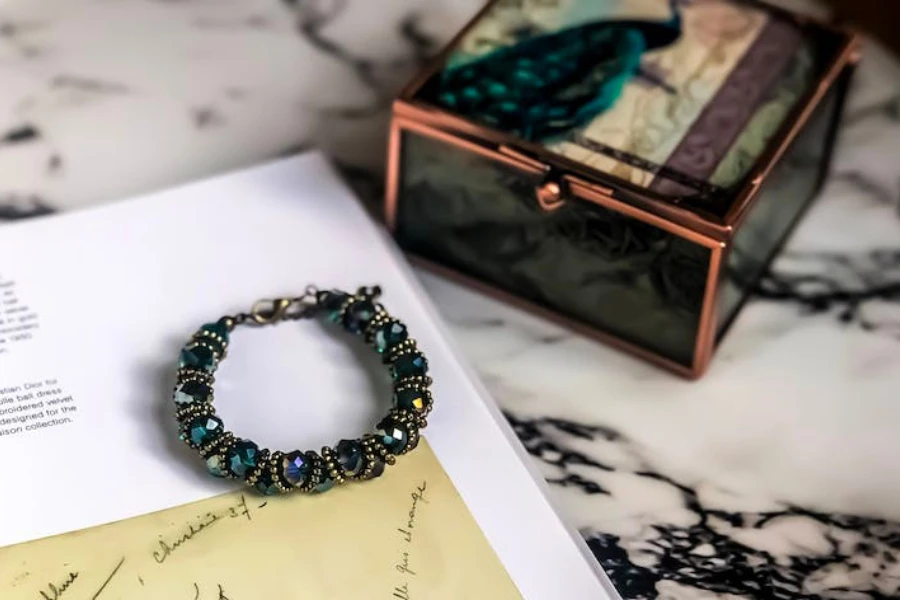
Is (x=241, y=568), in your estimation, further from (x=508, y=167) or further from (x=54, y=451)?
(x=508, y=167)

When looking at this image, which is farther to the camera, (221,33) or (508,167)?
(221,33)

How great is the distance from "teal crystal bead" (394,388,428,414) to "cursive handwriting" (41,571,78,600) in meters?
0.16

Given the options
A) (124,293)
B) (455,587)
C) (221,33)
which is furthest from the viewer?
(221,33)

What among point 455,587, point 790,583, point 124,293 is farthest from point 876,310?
point 124,293

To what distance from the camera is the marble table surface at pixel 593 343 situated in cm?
57

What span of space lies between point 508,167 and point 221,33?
10.2 inches

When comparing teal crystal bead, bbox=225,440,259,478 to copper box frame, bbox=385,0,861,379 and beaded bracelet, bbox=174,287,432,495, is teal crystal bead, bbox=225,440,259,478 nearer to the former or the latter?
beaded bracelet, bbox=174,287,432,495

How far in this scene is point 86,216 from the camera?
0.67m

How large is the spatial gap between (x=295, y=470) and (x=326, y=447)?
0.8 inches

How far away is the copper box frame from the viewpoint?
1.90 ft

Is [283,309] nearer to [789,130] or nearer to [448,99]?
[448,99]

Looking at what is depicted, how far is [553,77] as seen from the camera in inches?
25.5

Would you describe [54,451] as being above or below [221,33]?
below

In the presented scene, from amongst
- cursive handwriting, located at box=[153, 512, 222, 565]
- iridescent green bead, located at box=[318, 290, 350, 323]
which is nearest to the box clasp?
iridescent green bead, located at box=[318, 290, 350, 323]
